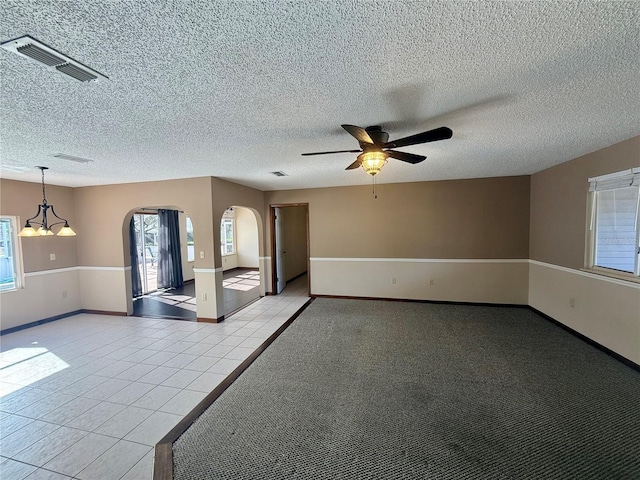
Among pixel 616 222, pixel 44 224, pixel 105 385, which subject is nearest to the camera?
pixel 105 385

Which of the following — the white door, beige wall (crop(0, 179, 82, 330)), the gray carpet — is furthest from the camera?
the white door

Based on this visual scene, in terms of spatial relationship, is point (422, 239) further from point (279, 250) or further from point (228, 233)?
point (228, 233)

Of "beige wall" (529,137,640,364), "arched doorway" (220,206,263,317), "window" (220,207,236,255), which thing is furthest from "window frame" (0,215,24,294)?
"beige wall" (529,137,640,364)

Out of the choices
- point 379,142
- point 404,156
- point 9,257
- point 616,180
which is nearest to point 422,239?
point 616,180

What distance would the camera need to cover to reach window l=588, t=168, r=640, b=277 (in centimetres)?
288

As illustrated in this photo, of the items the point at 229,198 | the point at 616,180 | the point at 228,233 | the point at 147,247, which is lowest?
the point at 147,247

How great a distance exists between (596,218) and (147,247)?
361 inches

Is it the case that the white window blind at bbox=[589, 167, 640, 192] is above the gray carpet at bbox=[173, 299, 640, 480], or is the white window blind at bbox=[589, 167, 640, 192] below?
above

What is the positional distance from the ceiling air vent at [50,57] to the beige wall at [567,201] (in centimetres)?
471

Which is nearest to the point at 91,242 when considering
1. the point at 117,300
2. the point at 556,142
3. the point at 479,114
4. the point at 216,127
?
the point at 117,300

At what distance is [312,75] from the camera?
1555mm

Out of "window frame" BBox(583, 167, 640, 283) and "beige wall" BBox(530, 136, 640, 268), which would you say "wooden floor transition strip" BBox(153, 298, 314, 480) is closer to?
"window frame" BBox(583, 167, 640, 283)

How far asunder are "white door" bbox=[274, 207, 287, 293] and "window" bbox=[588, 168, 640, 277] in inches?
215

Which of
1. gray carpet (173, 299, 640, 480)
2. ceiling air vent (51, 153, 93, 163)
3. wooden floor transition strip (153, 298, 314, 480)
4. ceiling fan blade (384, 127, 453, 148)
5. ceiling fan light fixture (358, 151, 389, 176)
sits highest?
ceiling air vent (51, 153, 93, 163)
